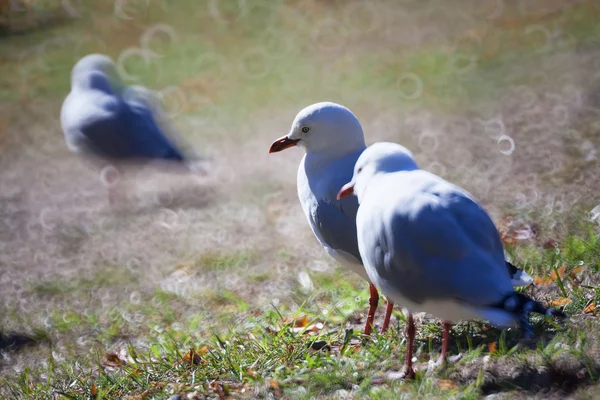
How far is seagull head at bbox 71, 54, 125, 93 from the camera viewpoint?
673cm

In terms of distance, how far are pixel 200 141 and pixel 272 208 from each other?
2285mm

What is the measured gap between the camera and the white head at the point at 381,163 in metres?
2.96

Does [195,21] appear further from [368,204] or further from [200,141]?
[368,204]

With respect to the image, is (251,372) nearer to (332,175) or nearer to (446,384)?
(446,384)

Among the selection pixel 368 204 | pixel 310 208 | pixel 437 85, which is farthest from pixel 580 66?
pixel 368 204

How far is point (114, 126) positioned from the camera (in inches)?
244

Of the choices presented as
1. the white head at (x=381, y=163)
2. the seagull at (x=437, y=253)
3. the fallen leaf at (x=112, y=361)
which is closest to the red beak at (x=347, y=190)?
the white head at (x=381, y=163)

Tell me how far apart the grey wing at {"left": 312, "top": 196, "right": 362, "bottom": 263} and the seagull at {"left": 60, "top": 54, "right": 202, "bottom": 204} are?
290cm

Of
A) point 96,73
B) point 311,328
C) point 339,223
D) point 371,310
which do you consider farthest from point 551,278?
point 96,73

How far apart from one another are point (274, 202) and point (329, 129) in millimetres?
2647

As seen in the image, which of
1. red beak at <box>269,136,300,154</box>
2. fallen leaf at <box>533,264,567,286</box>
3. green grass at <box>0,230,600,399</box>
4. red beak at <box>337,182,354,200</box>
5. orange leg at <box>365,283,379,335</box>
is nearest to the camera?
green grass at <box>0,230,600,399</box>

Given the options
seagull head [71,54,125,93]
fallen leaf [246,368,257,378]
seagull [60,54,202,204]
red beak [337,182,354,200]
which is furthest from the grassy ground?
seagull head [71,54,125,93]

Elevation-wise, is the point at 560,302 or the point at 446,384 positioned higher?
the point at 560,302

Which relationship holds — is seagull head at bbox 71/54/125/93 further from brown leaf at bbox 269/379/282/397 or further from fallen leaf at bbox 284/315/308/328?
brown leaf at bbox 269/379/282/397
